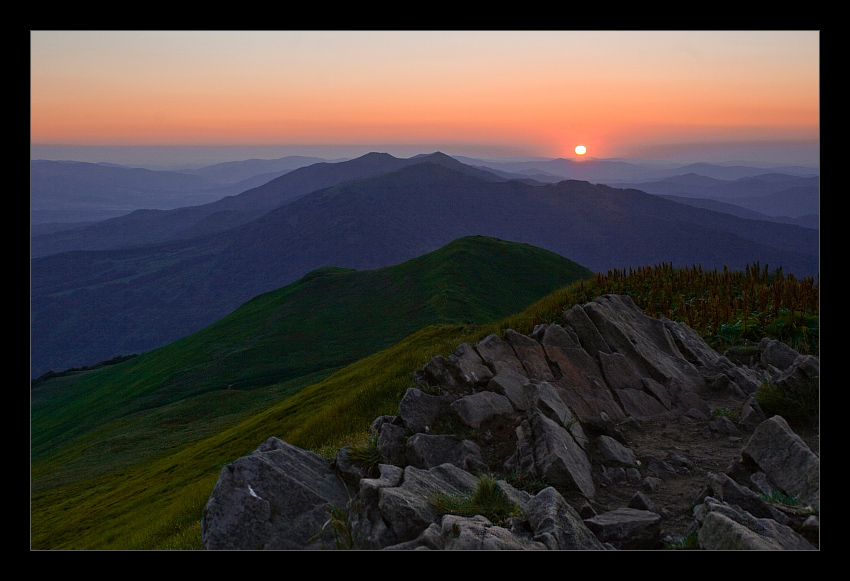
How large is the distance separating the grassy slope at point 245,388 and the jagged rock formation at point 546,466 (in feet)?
12.0

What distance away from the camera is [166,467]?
132 feet

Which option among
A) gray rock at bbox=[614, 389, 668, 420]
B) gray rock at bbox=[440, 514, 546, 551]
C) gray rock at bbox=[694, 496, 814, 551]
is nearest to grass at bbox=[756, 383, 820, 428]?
gray rock at bbox=[614, 389, 668, 420]

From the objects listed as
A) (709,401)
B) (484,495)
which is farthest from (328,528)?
(709,401)

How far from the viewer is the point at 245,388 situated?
87938 millimetres

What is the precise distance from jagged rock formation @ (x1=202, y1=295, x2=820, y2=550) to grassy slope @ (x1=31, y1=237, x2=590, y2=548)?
3.65 m

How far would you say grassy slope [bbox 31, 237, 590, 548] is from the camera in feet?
82.1

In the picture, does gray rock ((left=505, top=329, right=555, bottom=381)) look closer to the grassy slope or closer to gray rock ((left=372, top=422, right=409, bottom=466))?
gray rock ((left=372, top=422, right=409, bottom=466))

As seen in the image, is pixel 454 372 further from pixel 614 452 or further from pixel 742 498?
pixel 742 498

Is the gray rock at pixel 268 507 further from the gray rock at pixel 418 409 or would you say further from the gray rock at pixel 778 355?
the gray rock at pixel 778 355

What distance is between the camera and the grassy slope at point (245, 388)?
985 inches

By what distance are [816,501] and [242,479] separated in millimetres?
9379
